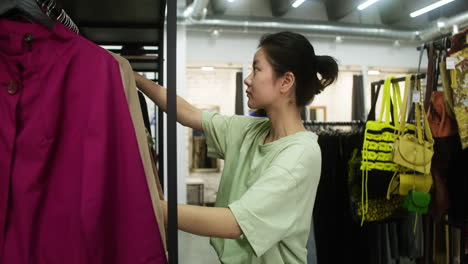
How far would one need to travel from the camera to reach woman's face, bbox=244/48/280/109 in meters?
1.19

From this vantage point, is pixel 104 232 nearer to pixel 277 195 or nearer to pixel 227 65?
pixel 277 195

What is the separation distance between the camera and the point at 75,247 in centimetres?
66

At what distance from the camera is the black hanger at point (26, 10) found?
0.67 meters

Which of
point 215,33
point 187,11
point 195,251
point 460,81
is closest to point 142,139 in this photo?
point 460,81

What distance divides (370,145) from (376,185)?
0.21 metres

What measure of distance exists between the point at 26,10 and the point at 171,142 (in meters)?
0.39

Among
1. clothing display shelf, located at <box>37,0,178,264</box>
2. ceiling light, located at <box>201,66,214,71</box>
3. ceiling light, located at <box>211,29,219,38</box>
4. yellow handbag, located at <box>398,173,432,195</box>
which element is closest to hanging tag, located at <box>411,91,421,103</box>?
yellow handbag, located at <box>398,173,432,195</box>

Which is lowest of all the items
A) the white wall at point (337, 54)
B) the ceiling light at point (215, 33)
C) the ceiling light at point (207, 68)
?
the ceiling light at point (207, 68)

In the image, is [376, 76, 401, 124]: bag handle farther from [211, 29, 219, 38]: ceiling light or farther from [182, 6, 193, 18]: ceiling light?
[211, 29, 219, 38]: ceiling light

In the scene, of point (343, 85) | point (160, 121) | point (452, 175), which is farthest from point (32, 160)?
point (343, 85)

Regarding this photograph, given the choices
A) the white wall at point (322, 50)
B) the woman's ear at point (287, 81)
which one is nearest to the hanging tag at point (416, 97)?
the woman's ear at point (287, 81)

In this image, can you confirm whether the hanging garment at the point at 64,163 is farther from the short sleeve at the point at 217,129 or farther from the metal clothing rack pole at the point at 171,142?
the short sleeve at the point at 217,129

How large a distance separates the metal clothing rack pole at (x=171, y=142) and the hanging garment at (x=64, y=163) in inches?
1.1

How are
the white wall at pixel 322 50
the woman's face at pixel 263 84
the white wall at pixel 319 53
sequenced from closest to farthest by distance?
the woman's face at pixel 263 84, the white wall at pixel 319 53, the white wall at pixel 322 50
